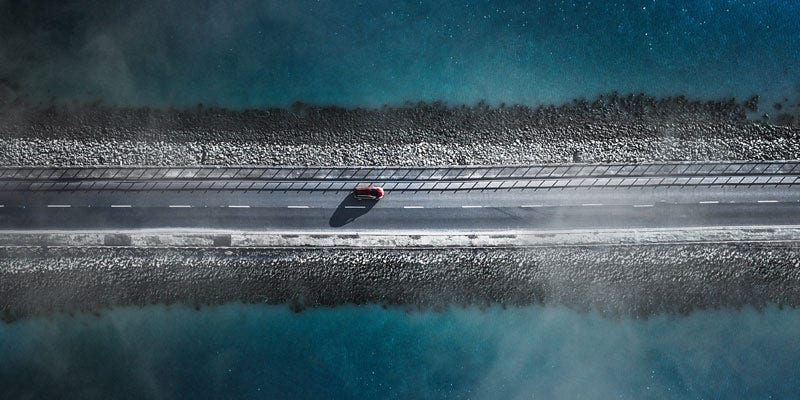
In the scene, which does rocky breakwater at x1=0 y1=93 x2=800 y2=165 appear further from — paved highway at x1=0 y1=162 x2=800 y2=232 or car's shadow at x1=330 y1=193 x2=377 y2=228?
car's shadow at x1=330 y1=193 x2=377 y2=228

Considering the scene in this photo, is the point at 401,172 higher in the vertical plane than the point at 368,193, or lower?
higher

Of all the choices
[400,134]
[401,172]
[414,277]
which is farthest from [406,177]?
[414,277]

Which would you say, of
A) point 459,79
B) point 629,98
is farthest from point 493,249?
point 629,98

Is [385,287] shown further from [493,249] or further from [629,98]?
[629,98]

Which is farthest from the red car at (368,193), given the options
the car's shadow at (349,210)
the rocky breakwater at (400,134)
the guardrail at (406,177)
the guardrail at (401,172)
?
the rocky breakwater at (400,134)

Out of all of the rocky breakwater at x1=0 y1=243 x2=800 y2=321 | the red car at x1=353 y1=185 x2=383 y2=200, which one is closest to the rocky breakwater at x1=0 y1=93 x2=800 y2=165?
the red car at x1=353 y1=185 x2=383 y2=200

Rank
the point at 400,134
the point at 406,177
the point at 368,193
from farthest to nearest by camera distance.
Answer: the point at 400,134, the point at 406,177, the point at 368,193

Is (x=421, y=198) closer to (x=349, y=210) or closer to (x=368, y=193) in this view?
(x=368, y=193)
